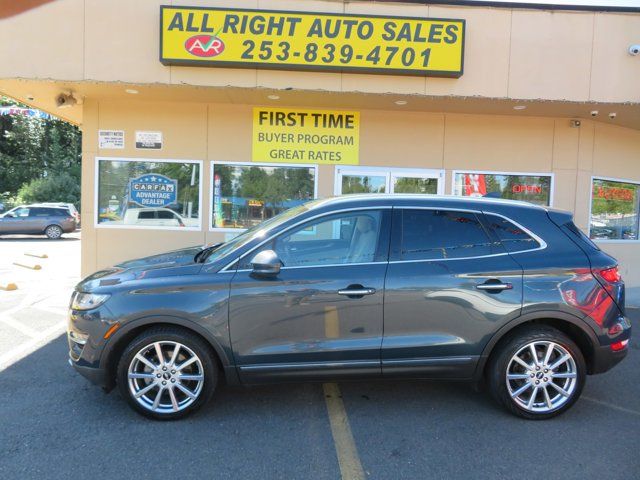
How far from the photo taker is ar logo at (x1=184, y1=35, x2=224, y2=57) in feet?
23.3

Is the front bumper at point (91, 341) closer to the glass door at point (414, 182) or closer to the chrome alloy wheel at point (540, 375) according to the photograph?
the chrome alloy wheel at point (540, 375)

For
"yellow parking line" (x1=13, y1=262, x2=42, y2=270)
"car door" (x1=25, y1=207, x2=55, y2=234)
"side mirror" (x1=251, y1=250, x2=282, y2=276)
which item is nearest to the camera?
"side mirror" (x1=251, y1=250, x2=282, y2=276)

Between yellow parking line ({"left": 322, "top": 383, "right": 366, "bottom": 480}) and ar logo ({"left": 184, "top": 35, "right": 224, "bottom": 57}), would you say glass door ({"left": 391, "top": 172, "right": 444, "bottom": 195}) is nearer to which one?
ar logo ({"left": 184, "top": 35, "right": 224, "bottom": 57})

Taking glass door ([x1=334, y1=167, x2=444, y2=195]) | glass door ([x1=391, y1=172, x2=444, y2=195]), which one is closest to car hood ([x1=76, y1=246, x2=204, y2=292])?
glass door ([x1=334, y1=167, x2=444, y2=195])

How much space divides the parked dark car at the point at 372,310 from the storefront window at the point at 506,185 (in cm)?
530

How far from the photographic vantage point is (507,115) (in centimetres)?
885

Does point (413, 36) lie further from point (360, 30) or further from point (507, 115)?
point (507, 115)

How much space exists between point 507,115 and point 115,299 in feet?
25.9

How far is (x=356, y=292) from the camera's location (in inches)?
136

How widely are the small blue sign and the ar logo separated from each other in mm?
2510

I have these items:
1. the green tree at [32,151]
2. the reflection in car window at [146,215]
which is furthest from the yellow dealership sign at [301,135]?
the green tree at [32,151]

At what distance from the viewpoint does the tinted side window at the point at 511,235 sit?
369 centimetres

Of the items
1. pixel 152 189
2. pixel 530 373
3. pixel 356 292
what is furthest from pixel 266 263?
pixel 152 189

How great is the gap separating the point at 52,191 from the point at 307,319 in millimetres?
32047
